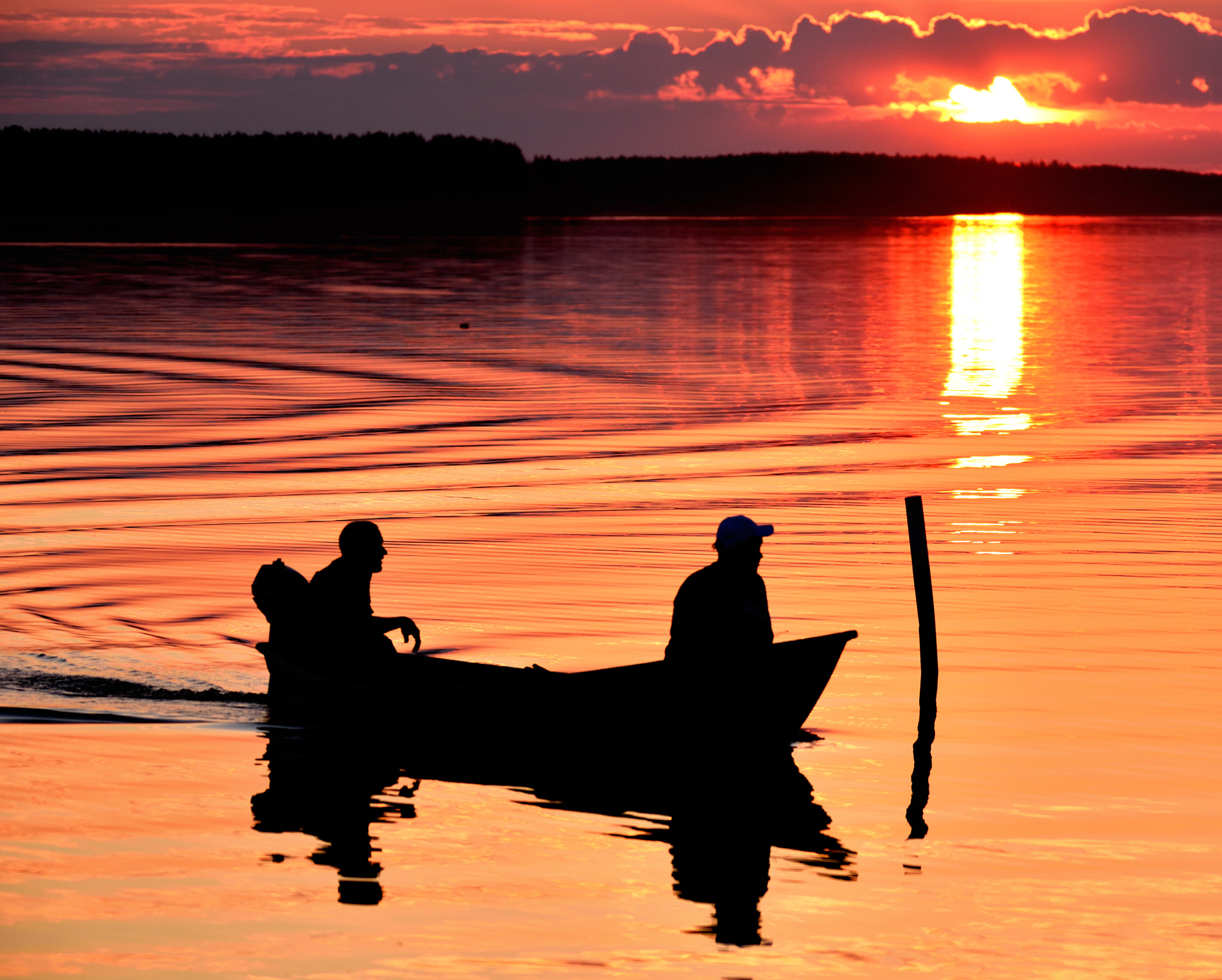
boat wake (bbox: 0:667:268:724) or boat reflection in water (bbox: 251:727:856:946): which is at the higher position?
boat wake (bbox: 0:667:268:724)

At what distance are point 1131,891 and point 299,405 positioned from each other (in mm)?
25694

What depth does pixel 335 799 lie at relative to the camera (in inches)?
495

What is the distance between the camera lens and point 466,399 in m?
35.3

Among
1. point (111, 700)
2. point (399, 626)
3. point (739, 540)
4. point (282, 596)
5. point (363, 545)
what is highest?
point (739, 540)

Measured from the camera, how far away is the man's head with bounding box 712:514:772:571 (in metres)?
12.3

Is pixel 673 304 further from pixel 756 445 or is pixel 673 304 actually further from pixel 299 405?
pixel 756 445

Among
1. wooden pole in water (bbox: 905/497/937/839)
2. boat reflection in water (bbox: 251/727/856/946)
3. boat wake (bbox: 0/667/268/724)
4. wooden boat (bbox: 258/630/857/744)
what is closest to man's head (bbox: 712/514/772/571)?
wooden boat (bbox: 258/630/857/744)

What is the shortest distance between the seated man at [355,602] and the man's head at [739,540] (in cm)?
270

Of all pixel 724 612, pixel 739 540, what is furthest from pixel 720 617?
pixel 739 540

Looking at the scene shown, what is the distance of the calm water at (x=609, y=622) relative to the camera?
1003 cm

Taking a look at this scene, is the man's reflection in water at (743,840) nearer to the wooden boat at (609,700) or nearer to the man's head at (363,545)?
the wooden boat at (609,700)

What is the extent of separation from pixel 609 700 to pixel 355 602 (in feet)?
8.03

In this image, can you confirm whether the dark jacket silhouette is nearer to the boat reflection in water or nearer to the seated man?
the boat reflection in water

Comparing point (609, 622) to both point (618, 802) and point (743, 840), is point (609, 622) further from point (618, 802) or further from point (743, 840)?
point (743, 840)
